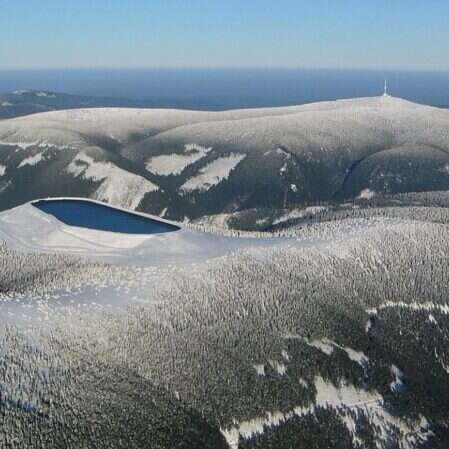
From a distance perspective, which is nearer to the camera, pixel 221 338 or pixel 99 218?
pixel 221 338

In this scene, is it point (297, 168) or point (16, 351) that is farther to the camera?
point (297, 168)

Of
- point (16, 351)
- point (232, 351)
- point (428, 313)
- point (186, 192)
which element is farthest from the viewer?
point (186, 192)

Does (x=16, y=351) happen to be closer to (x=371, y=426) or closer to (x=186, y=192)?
(x=371, y=426)

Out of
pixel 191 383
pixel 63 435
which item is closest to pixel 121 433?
pixel 63 435

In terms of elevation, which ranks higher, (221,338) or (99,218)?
(99,218)

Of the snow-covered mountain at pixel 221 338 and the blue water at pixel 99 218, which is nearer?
the snow-covered mountain at pixel 221 338

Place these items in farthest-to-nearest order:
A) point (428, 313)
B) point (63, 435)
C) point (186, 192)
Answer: point (186, 192) < point (428, 313) < point (63, 435)

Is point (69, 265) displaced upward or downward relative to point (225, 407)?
upward

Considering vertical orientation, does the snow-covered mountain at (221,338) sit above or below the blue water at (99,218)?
below
